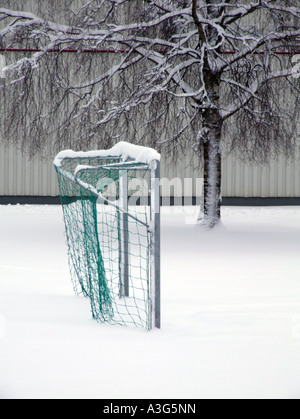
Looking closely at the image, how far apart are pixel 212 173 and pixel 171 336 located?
24.9ft

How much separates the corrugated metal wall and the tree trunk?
21.1 feet

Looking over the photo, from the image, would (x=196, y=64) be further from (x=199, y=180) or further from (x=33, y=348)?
(x=33, y=348)

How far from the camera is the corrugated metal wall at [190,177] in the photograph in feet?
60.6

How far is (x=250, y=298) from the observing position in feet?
20.3

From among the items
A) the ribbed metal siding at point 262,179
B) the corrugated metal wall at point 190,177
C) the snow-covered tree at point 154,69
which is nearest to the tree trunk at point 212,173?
the snow-covered tree at point 154,69

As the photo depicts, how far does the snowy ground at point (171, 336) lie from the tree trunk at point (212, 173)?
2685 mm

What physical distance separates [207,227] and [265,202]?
24.3ft

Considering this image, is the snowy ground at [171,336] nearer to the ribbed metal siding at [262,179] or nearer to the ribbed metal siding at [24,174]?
the ribbed metal siding at [24,174]

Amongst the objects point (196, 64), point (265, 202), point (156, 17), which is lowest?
point (265, 202)

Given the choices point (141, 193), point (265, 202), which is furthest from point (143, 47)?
point (265, 202)

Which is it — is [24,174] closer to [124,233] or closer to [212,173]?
[212,173]

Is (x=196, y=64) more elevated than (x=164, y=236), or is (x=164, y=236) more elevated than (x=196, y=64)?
(x=196, y=64)

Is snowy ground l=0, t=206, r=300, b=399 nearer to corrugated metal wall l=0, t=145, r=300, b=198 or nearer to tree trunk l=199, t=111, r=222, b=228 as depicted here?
tree trunk l=199, t=111, r=222, b=228

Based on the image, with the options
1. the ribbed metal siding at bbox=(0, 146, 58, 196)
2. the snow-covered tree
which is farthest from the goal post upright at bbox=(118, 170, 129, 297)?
the ribbed metal siding at bbox=(0, 146, 58, 196)
